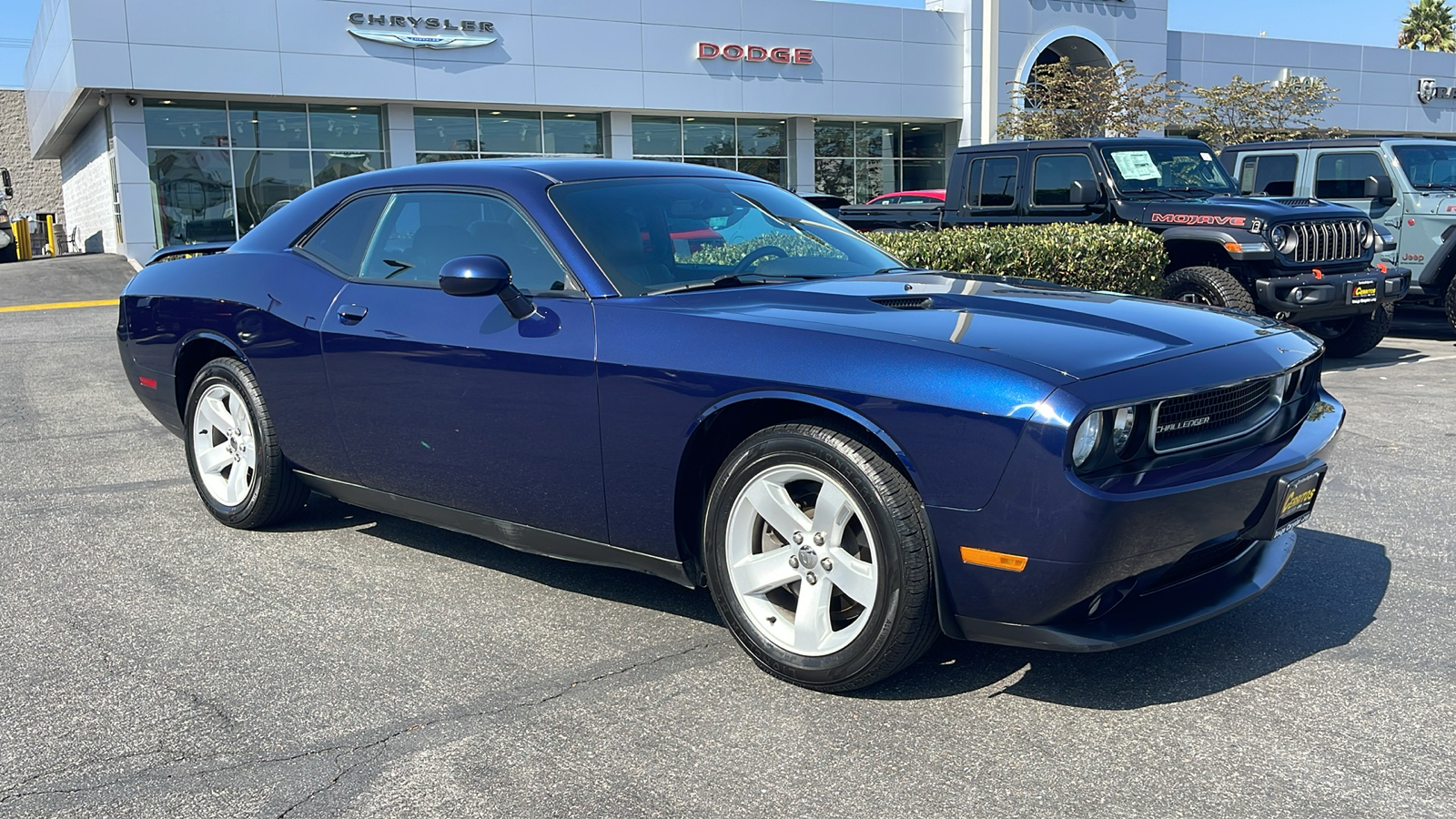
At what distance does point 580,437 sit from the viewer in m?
3.81

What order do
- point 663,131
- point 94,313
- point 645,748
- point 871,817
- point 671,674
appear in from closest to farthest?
point 871,817 → point 645,748 → point 671,674 → point 94,313 → point 663,131

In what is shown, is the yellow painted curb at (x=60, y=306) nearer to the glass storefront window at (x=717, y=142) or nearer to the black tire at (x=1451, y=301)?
the glass storefront window at (x=717, y=142)

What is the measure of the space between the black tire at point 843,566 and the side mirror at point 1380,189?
10537mm

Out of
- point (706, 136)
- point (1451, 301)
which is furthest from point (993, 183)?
point (706, 136)

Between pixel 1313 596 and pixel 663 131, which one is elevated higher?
pixel 663 131

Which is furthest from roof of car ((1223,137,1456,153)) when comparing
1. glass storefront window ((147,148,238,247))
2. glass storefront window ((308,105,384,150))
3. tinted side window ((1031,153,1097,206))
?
glass storefront window ((147,148,238,247))

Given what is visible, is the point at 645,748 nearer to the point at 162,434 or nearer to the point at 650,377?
the point at 650,377

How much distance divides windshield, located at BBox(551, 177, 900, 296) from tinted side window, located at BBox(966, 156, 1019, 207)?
6.81 m

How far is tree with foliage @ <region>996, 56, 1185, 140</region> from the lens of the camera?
1103 inches

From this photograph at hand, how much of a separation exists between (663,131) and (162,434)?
25.5 m

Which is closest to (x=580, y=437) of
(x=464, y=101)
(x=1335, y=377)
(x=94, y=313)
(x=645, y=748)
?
(x=645, y=748)

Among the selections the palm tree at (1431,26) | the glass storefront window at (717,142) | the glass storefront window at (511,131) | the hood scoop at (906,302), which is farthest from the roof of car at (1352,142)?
the palm tree at (1431,26)

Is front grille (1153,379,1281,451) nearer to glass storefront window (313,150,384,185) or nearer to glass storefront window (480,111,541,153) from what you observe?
glass storefront window (313,150,384,185)

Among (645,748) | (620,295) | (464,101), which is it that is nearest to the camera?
(645,748)
